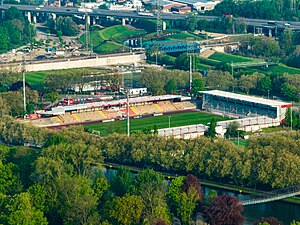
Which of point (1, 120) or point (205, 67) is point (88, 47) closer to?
point (205, 67)

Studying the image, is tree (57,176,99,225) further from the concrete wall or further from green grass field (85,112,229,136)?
the concrete wall

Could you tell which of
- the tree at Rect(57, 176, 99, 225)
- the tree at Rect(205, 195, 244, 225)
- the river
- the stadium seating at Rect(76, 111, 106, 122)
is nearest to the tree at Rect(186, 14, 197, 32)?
the stadium seating at Rect(76, 111, 106, 122)

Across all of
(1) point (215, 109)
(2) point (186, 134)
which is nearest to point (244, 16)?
(1) point (215, 109)

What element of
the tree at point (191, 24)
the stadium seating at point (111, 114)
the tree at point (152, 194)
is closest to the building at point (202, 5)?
the tree at point (191, 24)

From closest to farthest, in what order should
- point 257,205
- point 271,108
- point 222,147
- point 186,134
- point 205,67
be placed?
point 257,205 → point 222,147 → point 186,134 → point 271,108 → point 205,67

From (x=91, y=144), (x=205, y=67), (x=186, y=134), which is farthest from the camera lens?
(x=205, y=67)

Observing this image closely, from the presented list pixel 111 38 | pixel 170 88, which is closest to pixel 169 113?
pixel 170 88
